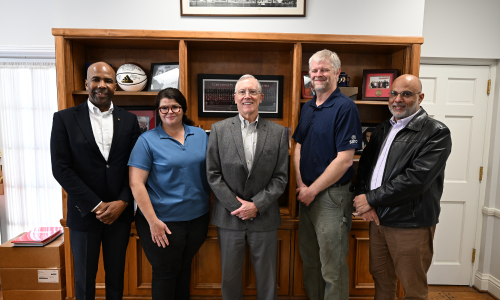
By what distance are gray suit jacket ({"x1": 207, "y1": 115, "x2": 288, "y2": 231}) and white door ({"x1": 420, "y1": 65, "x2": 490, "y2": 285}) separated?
1764mm

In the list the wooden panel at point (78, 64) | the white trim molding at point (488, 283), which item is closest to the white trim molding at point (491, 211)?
the white trim molding at point (488, 283)

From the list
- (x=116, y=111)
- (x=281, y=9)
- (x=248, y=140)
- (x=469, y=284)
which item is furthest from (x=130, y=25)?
(x=469, y=284)

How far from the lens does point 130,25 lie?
2.21m

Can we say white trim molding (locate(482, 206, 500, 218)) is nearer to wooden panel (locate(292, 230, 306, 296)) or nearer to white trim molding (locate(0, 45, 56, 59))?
wooden panel (locate(292, 230, 306, 296))

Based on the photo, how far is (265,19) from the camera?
223 cm

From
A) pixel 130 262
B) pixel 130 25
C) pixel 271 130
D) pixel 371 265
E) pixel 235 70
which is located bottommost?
pixel 130 262

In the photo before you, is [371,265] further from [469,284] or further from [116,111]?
[116,111]

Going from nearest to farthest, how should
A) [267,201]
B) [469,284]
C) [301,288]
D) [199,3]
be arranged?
[267,201] < [199,3] < [301,288] < [469,284]

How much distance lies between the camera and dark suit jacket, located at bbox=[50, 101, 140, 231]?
1670mm

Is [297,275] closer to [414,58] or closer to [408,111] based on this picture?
[408,111]

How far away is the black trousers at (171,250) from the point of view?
1773 millimetres

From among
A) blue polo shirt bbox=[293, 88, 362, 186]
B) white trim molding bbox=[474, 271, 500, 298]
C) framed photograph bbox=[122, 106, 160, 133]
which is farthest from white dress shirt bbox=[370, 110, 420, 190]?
white trim molding bbox=[474, 271, 500, 298]

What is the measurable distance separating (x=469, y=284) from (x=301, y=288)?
72.9 inches

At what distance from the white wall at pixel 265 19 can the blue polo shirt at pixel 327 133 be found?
0.73 meters
